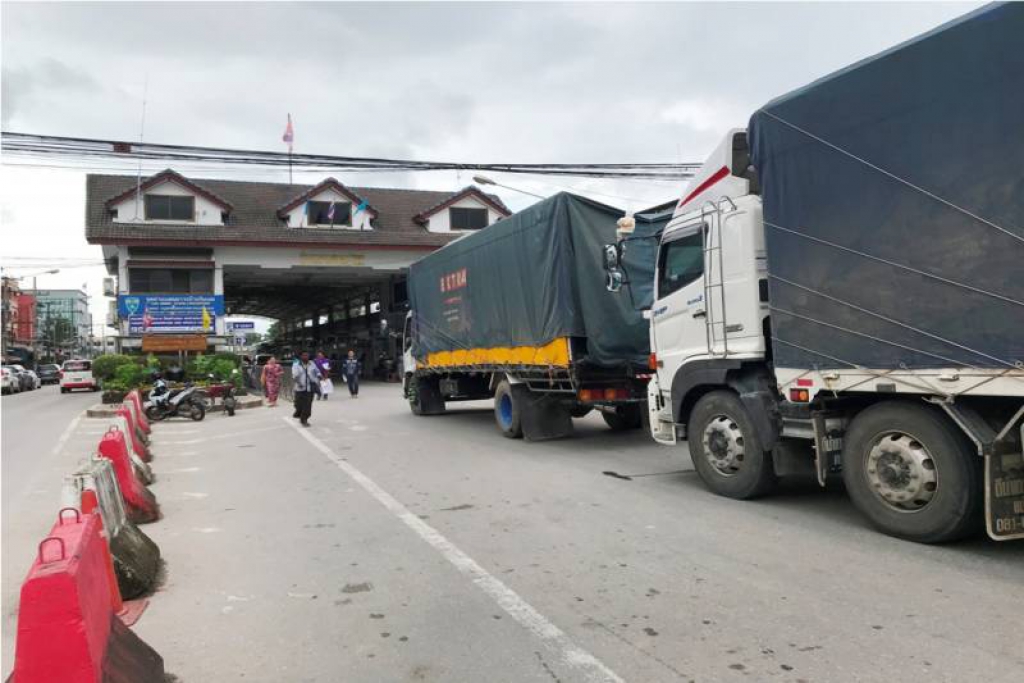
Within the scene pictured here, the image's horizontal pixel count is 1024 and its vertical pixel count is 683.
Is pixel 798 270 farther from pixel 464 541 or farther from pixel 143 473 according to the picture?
pixel 143 473

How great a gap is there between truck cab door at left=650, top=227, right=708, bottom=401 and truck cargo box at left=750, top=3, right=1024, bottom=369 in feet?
3.39

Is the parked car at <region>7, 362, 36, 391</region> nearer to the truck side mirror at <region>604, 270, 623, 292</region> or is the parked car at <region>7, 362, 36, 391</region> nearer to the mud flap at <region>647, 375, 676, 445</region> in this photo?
the truck side mirror at <region>604, 270, 623, 292</region>

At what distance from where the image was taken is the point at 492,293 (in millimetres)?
11820

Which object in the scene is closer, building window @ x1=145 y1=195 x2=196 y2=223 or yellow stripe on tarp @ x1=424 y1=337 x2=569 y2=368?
yellow stripe on tarp @ x1=424 y1=337 x2=569 y2=368

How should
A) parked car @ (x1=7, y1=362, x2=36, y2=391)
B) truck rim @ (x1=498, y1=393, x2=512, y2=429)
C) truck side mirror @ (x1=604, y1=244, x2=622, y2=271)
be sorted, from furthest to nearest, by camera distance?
parked car @ (x1=7, y1=362, x2=36, y2=391) → truck rim @ (x1=498, y1=393, x2=512, y2=429) → truck side mirror @ (x1=604, y1=244, x2=622, y2=271)

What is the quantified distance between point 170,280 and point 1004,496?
28771 mm

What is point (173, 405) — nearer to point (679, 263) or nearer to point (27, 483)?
point (27, 483)

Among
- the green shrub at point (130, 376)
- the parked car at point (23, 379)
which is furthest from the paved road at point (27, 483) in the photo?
the parked car at point (23, 379)

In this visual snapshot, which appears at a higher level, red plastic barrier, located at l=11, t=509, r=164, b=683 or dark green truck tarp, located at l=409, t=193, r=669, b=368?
dark green truck tarp, located at l=409, t=193, r=669, b=368

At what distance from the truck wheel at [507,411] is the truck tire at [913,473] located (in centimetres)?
613

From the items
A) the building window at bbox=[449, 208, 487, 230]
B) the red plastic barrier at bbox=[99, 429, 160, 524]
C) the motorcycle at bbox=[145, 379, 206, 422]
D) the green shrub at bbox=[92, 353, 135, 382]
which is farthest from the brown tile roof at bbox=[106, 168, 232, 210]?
the red plastic barrier at bbox=[99, 429, 160, 524]

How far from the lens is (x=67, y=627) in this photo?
2.68 meters

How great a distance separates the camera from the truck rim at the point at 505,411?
11.4 meters

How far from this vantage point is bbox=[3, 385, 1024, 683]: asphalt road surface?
11.3 ft
